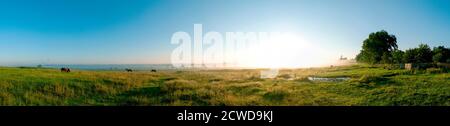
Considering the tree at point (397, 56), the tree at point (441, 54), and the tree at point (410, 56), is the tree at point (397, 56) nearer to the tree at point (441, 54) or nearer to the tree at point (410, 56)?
the tree at point (410, 56)

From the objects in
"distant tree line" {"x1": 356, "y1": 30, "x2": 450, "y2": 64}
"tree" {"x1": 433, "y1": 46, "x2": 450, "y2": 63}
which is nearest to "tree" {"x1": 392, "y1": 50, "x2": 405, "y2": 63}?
"distant tree line" {"x1": 356, "y1": 30, "x2": 450, "y2": 64}

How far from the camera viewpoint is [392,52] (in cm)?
7425

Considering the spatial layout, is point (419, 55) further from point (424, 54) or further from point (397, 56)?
point (397, 56)

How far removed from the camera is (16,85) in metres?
15.8

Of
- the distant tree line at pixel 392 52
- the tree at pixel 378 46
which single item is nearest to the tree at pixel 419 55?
the distant tree line at pixel 392 52

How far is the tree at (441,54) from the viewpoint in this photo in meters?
65.7

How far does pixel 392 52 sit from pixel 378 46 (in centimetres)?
432

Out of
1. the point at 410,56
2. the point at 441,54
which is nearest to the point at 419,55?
the point at 410,56

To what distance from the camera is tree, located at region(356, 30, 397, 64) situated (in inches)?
3031

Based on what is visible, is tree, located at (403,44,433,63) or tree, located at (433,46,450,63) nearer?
tree, located at (433,46,450,63)

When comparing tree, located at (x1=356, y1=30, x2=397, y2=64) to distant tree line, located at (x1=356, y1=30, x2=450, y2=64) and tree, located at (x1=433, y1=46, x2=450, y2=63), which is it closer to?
distant tree line, located at (x1=356, y1=30, x2=450, y2=64)
